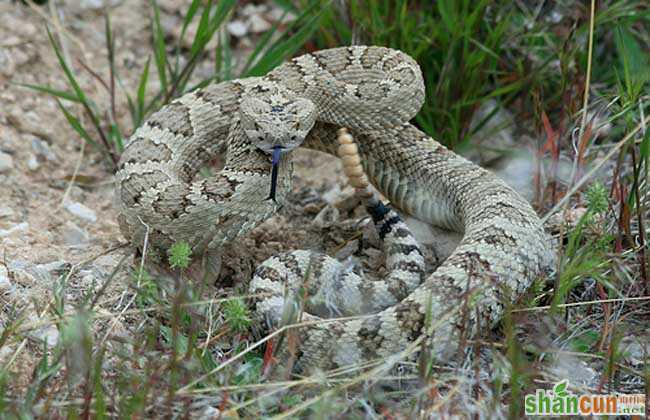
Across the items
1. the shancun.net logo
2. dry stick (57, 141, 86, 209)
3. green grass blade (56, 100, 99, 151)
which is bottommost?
the shancun.net logo

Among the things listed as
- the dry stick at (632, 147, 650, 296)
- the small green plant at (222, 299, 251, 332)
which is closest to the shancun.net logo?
the dry stick at (632, 147, 650, 296)

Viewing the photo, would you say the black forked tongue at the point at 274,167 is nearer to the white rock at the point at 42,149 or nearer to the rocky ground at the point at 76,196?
the rocky ground at the point at 76,196

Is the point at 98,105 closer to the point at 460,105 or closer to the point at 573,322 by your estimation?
the point at 460,105

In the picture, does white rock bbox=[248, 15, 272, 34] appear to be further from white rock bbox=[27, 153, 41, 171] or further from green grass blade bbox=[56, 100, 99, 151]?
white rock bbox=[27, 153, 41, 171]

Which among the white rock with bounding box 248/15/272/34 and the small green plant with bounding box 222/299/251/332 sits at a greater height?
the white rock with bounding box 248/15/272/34

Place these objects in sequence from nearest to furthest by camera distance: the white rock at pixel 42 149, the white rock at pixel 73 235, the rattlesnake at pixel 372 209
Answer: the rattlesnake at pixel 372 209
the white rock at pixel 73 235
the white rock at pixel 42 149

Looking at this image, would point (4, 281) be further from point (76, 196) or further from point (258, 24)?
point (258, 24)

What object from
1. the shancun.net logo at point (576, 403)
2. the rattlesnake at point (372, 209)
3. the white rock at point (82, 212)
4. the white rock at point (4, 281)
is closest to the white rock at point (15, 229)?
the white rock at point (82, 212)
